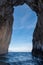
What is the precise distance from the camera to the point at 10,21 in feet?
165

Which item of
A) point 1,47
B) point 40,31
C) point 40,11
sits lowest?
point 1,47

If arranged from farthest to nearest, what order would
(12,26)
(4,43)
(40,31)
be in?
(12,26), (4,43), (40,31)

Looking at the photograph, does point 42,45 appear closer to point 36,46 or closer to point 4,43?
point 36,46

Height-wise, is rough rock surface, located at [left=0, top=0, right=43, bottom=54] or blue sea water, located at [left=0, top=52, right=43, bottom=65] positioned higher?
rough rock surface, located at [left=0, top=0, right=43, bottom=54]

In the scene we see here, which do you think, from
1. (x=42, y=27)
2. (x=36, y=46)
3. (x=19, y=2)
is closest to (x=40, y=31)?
(x=42, y=27)

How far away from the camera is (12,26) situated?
53.0 m

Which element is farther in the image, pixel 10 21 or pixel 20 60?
pixel 10 21

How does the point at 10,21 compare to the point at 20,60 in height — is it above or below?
above

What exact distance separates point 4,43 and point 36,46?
7.68 m

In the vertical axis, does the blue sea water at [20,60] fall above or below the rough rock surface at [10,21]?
below

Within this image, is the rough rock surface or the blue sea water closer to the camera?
the blue sea water

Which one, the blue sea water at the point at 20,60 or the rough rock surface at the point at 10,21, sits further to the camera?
the rough rock surface at the point at 10,21

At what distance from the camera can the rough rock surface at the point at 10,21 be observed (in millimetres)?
42594

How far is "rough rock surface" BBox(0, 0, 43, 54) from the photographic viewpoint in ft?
140
